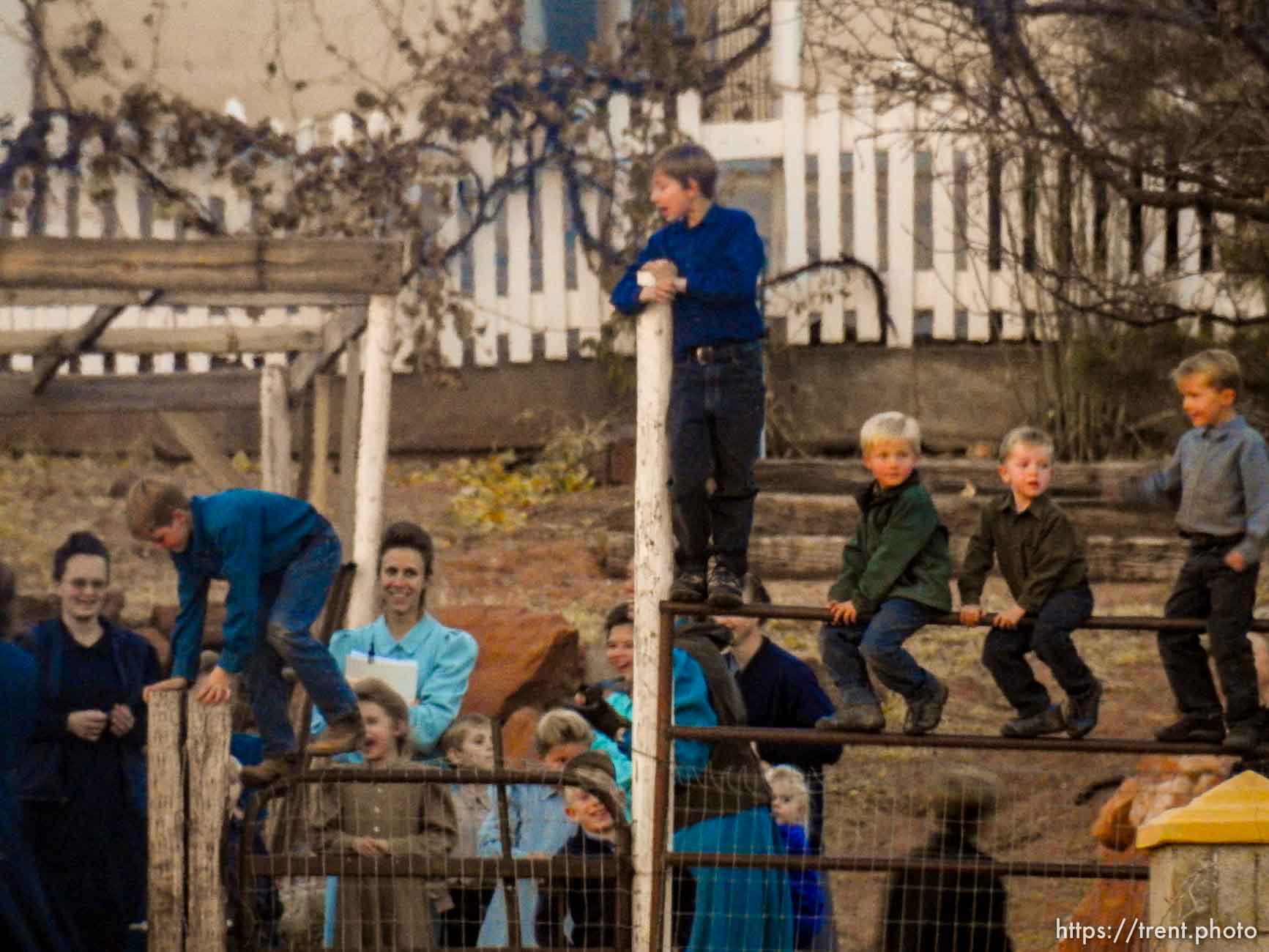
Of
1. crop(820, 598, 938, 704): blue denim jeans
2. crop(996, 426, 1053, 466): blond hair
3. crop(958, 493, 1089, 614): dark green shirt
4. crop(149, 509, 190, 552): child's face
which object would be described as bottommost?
crop(820, 598, 938, 704): blue denim jeans

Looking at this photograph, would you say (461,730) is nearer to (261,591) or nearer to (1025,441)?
(261,591)

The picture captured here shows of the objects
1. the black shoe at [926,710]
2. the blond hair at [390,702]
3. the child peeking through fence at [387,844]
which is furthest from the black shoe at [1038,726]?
the blond hair at [390,702]

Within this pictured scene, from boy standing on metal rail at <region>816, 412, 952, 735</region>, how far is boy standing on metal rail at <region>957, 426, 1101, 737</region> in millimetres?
149

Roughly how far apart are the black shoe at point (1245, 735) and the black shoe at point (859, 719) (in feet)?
3.15

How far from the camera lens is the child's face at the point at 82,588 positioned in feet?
25.0

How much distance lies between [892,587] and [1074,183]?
17.4 feet

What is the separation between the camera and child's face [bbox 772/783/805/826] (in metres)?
7.02

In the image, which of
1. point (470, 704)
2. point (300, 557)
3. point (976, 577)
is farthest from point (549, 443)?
point (976, 577)

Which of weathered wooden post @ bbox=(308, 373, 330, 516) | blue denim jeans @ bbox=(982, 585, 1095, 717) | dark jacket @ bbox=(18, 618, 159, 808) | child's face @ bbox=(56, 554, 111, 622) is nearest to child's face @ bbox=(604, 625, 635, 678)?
blue denim jeans @ bbox=(982, 585, 1095, 717)

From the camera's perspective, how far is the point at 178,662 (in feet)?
23.9

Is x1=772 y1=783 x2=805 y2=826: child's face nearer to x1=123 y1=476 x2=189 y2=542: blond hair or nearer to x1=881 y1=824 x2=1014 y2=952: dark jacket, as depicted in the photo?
x1=881 y1=824 x2=1014 y2=952: dark jacket

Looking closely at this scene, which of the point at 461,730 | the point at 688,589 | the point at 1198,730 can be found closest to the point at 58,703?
the point at 461,730

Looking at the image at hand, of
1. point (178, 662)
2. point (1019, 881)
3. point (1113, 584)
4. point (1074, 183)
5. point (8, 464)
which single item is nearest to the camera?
point (178, 662)

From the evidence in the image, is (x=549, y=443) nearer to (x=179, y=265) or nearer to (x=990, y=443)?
(x=990, y=443)
